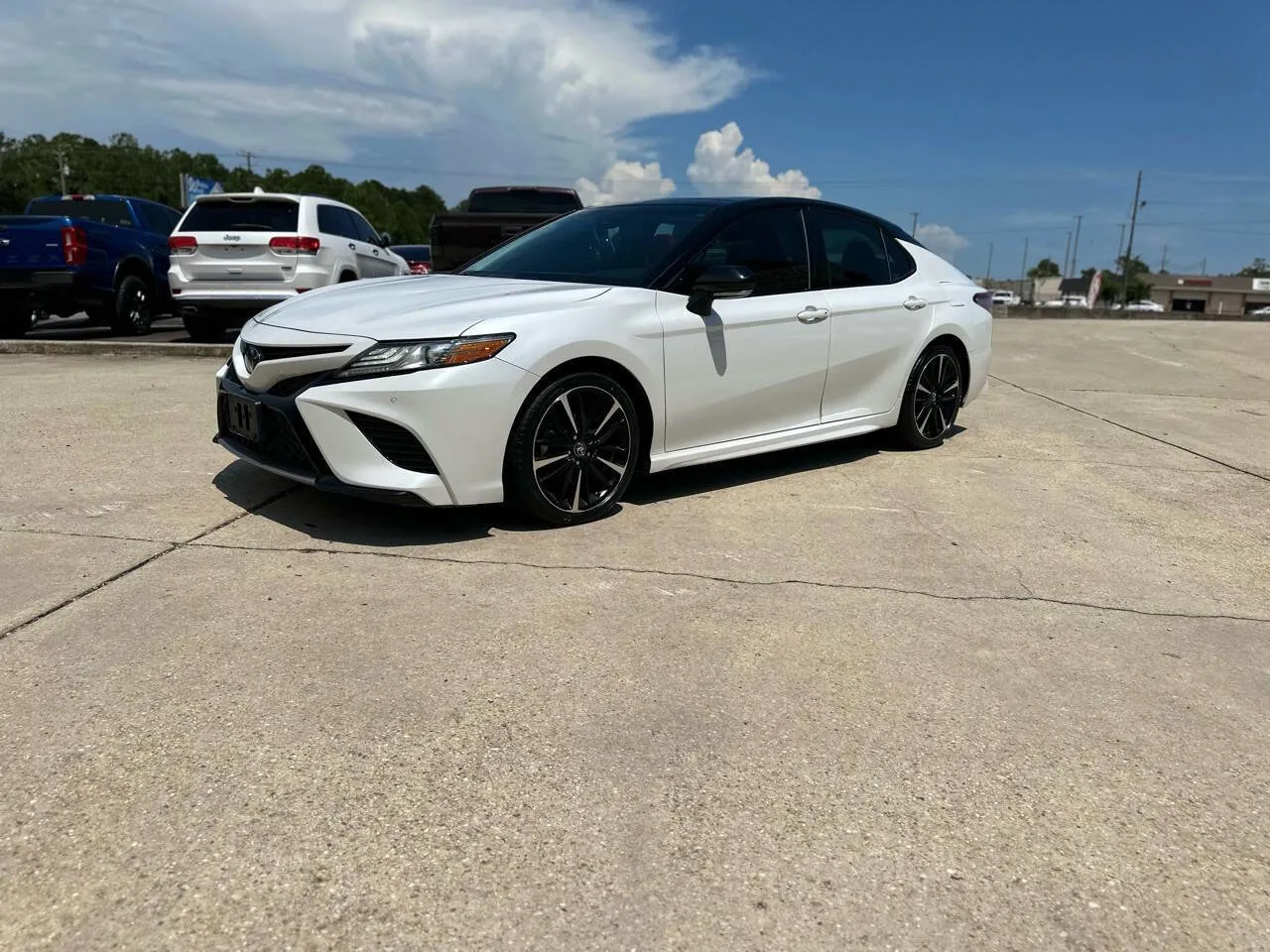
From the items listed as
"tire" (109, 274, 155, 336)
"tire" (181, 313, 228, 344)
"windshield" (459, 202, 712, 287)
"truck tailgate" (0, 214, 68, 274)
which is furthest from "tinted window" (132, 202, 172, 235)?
"windshield" (459, 202, 712, 287)

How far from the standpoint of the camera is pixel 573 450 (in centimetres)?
422

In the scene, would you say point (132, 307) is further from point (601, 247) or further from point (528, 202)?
point (601, 247)

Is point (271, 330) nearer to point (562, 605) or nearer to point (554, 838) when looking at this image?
point (562, 605)

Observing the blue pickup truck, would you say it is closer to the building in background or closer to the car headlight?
the car headlight

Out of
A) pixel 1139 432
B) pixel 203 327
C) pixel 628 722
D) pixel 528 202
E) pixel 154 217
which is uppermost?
pixel 528 202

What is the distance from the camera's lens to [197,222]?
998cm

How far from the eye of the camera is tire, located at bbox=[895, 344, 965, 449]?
5988 mm

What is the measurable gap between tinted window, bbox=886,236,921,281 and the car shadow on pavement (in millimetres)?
1413

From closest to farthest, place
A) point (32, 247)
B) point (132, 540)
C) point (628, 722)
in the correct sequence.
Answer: point (628, 722)
point (132, 540)
point (32, 247)

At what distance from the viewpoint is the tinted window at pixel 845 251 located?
535 centimetres

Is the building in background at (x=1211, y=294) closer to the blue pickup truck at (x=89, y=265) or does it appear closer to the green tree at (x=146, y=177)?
the green tree at (x=146, y=177)

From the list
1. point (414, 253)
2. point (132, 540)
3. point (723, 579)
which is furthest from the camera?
point (414, 253)

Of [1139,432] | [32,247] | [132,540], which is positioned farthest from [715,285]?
[32,247]

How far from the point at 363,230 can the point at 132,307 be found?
9.87 feet
